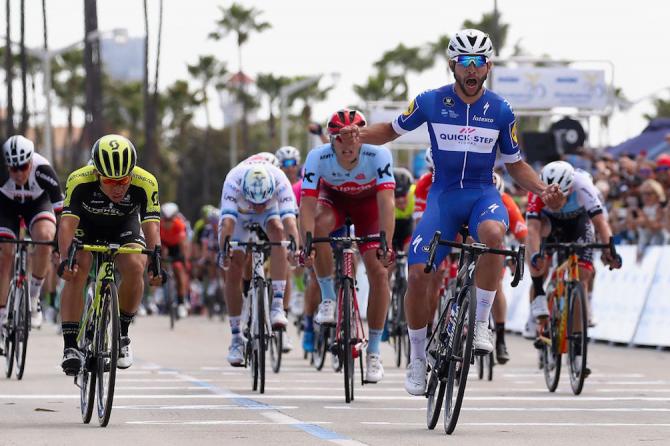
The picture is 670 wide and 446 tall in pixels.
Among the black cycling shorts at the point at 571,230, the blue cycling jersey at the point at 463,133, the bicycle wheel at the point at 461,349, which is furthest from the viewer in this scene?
the black cycling shorts at the point at 571,230

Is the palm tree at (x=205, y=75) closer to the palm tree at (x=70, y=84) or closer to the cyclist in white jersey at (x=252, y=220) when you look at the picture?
the palm tree at (x=70, y=84)

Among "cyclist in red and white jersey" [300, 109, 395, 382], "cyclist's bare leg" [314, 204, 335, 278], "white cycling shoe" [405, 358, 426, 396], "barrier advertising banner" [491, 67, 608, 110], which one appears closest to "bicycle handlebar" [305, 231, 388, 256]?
"cyclist in red and white jersey" [300, 109, 395, 382]

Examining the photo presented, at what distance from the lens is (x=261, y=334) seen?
14516 millimetres

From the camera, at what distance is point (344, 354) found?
12.9 metres

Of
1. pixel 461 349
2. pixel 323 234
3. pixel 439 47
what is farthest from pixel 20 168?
pixel 439 47

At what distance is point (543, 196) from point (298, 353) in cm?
1070

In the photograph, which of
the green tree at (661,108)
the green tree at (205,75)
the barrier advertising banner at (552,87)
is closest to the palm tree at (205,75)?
the green tree at (205,75)

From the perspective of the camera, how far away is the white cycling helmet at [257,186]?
15.2 metres

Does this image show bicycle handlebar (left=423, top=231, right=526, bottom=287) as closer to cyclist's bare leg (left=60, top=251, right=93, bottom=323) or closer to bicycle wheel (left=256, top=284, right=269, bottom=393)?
cyclist's bare leg (left=60, top=251, right=93, bottom=323)

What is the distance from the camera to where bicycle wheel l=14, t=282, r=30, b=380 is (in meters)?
15.5

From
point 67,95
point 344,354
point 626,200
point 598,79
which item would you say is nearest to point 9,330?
point 344,354

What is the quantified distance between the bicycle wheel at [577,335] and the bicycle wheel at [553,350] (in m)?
0.18

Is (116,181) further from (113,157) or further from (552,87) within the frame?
(552,87)

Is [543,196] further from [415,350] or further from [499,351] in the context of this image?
[499,351]
